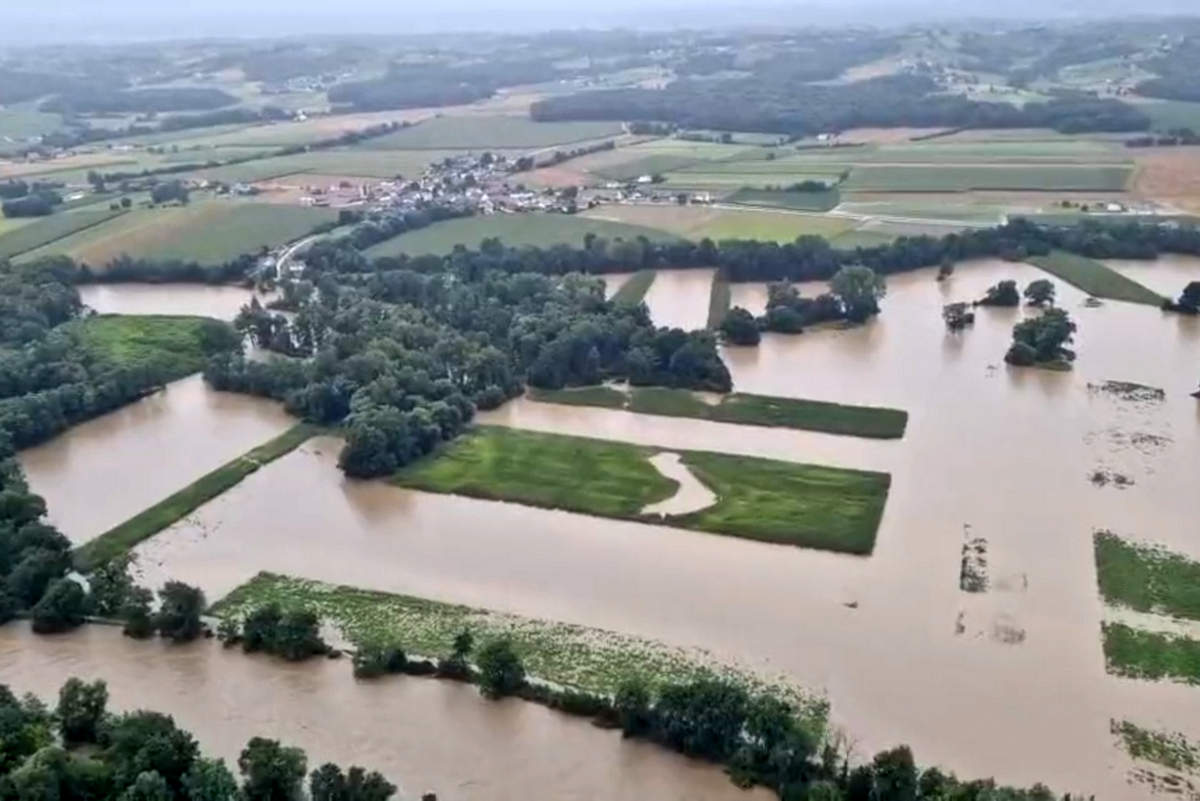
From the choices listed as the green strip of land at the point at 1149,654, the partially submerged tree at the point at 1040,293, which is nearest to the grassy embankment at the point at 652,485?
the green strip of land at the point at 1149,654

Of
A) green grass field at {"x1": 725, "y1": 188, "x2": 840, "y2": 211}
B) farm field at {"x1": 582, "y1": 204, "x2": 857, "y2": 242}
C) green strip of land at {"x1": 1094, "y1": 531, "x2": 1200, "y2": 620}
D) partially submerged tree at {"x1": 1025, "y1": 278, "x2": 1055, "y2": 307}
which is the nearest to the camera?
green strip of land at {"x1": 1094, "y1": 531, "x2": 1200, "y2": 620}

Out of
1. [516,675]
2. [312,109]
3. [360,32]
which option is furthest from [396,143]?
[360,32]

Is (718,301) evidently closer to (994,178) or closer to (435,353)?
(435,353)

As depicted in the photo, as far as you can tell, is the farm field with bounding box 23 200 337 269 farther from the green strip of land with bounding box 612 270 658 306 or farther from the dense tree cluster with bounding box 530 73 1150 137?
the dense tree cluster with bounding box 530 73 1150 137

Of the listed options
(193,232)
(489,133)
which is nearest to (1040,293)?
(193,232)

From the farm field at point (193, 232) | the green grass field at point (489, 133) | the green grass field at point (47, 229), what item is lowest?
the green grass field at point (489, 133)

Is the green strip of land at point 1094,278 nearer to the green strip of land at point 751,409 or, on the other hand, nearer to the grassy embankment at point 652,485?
the green strip of land at point 751,409

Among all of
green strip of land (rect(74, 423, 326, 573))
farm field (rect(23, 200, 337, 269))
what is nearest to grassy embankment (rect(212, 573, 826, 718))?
green strip of land (rect(74, 423, 326, 573))
